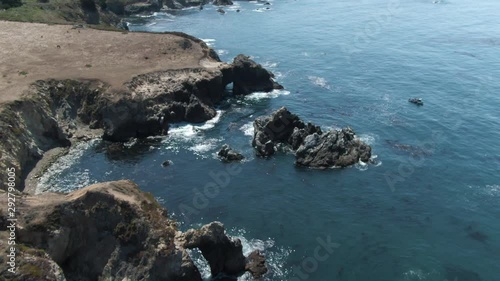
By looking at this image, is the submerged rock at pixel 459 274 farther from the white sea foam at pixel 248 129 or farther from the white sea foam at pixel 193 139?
the white sea foam at pixel 248 129

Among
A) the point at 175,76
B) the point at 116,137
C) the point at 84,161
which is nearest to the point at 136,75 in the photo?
the point at 175,76

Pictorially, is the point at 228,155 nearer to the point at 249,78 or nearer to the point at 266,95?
the point at 266,95

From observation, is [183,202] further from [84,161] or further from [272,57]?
[272,57]

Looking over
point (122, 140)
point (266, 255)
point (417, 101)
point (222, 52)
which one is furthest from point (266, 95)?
point (266, 255)

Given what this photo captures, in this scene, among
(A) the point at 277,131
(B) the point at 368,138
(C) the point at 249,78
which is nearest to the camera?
(A) the point at 277,131
